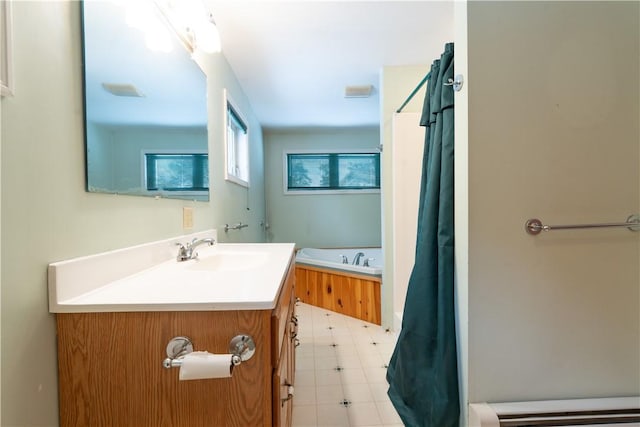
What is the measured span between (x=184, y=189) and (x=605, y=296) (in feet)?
5.94

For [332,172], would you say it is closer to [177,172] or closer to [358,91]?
[358,91]

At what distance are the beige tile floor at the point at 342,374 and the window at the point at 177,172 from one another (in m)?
1.28

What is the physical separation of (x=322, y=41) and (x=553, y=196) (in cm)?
166

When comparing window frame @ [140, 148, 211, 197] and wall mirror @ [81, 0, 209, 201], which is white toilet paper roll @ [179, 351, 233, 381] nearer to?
wall mirror @ [81, 0, 209, 201]

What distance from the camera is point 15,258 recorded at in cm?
55

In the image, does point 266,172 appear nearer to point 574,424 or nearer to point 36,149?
point 36,149

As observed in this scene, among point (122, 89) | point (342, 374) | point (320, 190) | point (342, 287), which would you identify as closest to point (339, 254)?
point (320, 190)

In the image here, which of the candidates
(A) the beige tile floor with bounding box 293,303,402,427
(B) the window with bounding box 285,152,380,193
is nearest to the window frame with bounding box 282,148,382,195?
(B) the window with bounding box 285,152,380,193

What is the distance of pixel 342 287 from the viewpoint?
8.98ft

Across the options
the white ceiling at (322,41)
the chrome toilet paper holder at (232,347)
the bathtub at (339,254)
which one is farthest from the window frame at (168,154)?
the bathtub at (339,254)

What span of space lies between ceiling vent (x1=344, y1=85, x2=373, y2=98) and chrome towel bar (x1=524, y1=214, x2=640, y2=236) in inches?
79.4

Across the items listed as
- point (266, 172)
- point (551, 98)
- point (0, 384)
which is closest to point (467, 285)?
point (551, 98)

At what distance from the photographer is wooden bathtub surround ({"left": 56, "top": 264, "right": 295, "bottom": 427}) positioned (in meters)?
0.61

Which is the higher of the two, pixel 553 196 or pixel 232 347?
pixel 553 196
